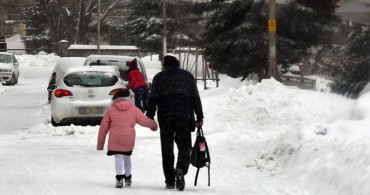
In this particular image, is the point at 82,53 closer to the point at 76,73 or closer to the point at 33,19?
the point at 33,19

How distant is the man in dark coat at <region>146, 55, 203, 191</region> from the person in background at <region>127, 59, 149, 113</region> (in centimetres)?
877

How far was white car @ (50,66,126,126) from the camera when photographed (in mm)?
15242

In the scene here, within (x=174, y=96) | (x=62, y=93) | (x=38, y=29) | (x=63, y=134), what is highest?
(x=174, y=96)

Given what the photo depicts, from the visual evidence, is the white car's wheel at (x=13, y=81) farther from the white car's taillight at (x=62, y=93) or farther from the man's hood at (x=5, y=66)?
the white car's taillight at (x=62, y=93)

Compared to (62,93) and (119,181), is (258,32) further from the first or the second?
(119,181)

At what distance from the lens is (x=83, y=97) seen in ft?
50.2

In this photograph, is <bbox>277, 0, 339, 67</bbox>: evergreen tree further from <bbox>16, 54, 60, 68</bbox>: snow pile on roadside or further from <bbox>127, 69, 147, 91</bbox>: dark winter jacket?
<bbox>16, 54, 60, 68</bbox>: snow pile on roadside

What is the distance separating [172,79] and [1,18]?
8802cm

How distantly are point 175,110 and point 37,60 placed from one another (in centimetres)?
5057

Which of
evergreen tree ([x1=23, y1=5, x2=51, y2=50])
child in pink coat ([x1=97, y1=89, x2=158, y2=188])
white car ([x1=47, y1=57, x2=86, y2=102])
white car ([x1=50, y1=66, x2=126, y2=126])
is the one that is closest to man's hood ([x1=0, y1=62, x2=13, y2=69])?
white car ([x1=47, y1=57, x2=86, y2=102])

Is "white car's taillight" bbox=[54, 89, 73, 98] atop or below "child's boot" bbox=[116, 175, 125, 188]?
atop

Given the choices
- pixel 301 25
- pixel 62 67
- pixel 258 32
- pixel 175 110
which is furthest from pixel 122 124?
pixel 301 25

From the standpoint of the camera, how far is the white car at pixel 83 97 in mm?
15242

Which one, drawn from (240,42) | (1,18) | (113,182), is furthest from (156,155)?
(1,18)
